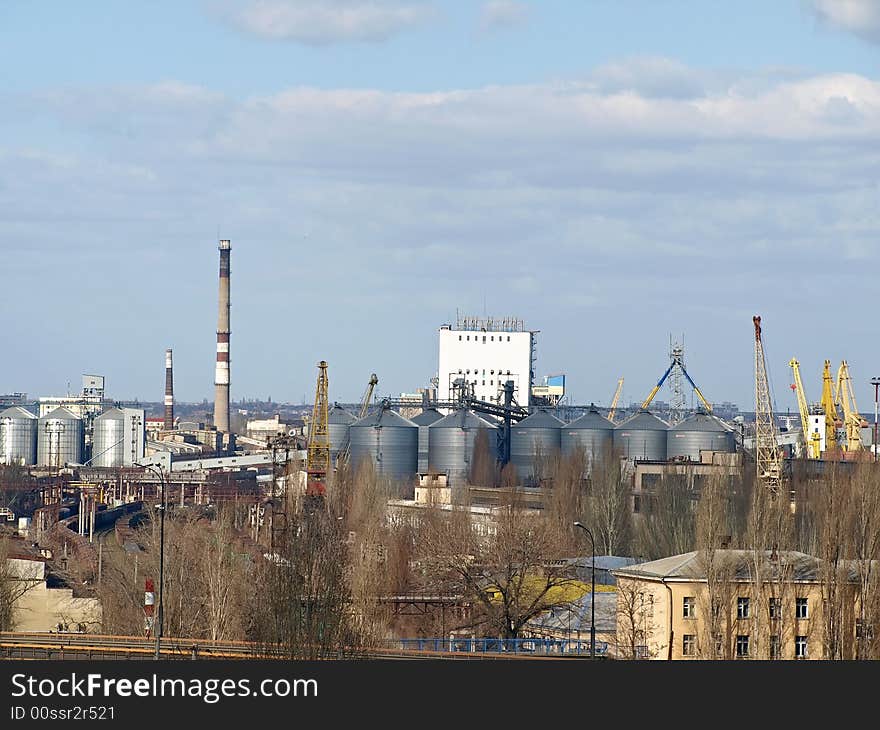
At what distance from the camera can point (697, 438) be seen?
315 ft

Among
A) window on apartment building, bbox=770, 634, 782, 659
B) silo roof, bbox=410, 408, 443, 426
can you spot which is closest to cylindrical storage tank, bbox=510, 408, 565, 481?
silo roof, bbox=410, 408, 443, 426

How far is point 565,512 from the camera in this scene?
194ft

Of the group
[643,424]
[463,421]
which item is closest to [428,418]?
[463,421]

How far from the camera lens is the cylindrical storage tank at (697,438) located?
95062 millimetres

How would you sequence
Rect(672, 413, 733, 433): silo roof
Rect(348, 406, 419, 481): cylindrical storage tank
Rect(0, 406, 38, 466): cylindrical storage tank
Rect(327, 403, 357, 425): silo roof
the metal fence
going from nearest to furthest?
the metal fence → Rect(348, 406, 419, 481): cylindrical storage tank → Rect(672, 413, 733, 433): silo roof → Rect(327, 403, 357, 425): silo roof → Rect(0, 406, 38, 466): cylindrical storage tank

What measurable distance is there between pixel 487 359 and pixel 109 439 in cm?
2957

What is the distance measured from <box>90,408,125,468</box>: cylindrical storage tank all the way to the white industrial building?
82.0 ft

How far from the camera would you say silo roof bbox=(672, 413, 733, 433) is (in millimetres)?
96625

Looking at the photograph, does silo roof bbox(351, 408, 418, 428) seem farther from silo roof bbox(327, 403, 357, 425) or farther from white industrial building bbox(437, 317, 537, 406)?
white industrial building bbox(437, 317, 537, 406)

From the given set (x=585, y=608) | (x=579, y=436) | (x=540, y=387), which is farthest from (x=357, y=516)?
(x=540, y=387)

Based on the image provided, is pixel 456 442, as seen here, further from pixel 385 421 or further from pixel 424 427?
pixel 385 421

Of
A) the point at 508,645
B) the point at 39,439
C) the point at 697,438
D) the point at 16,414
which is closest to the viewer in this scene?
the point at 508,645

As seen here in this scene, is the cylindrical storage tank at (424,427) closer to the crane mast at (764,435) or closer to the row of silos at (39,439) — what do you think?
the crane mast at (764,435)

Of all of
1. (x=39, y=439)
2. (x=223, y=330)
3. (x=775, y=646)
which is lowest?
(x=775, y=646)
